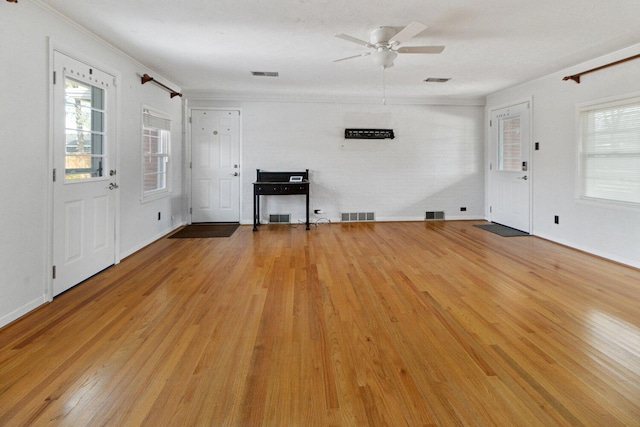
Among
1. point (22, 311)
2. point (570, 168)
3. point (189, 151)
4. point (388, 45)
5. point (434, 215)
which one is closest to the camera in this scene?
point (22, 311)

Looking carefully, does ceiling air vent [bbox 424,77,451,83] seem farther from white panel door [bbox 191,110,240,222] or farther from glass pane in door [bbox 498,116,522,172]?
white panel door [bbox 191,110,240,222]

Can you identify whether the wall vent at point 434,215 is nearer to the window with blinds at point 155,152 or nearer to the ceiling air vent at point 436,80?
the ceiling air vent at point 436,80

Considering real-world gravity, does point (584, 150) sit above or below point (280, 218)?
above

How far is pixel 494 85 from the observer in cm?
580

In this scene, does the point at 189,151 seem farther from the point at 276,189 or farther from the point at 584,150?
the point at 584,150

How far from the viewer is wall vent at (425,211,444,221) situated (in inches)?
276

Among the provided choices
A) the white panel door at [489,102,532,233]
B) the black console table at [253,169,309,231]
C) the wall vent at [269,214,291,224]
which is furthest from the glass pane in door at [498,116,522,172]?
the wall vent at [269,214,291,224]

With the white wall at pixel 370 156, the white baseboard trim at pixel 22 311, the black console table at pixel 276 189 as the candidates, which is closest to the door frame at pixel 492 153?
the white wall at pixel 370 156

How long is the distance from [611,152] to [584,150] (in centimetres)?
37

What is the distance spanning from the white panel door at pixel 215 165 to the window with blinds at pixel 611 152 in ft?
17.9

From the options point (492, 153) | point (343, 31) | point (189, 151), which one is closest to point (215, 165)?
point (189, 151)

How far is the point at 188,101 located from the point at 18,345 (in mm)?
5187

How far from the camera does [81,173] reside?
3303 mm

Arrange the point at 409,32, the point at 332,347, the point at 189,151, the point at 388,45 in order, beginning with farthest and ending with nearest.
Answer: the point at 189,151 < the point at 388,45 < the point at 409,32 < the point at 332,347
